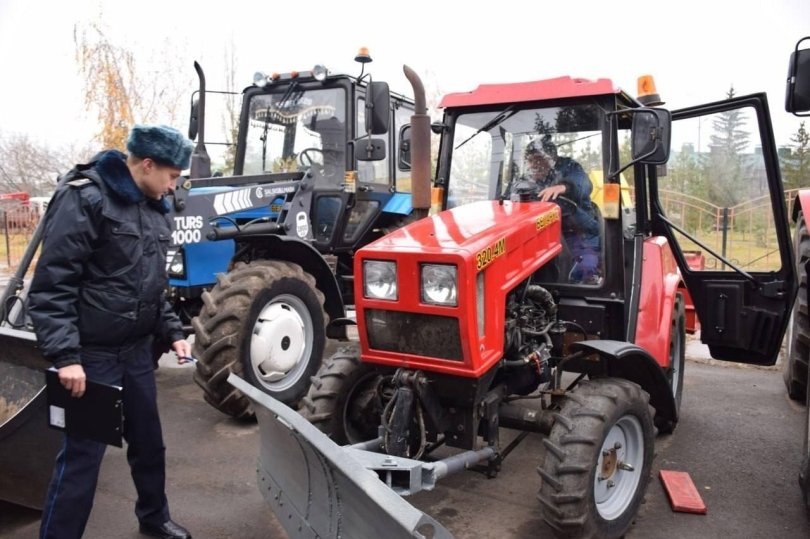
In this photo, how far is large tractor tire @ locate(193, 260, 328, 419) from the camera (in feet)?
14.6

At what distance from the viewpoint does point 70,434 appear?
2.69 metres

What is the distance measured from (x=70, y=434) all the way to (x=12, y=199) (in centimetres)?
1570

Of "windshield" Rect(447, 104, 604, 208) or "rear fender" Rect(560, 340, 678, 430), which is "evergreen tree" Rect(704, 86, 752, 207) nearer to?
"windshield" Rect(447, 104, 604, 208)

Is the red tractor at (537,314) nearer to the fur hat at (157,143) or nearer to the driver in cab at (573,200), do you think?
the driver in cab at (573,200)

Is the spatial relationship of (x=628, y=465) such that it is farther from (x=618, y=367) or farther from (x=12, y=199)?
(x=12, y=199)

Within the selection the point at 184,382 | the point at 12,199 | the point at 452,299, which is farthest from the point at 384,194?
the point at 12,199

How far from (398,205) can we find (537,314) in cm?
345

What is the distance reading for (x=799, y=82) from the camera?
316cm

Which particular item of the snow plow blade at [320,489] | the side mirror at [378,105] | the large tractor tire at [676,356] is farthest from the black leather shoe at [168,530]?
the side mirror at [378,105]

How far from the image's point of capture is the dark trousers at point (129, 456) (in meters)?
2.67

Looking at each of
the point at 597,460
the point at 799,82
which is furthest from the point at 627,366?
the point at 799,82

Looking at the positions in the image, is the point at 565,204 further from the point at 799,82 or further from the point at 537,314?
the point at 799,82

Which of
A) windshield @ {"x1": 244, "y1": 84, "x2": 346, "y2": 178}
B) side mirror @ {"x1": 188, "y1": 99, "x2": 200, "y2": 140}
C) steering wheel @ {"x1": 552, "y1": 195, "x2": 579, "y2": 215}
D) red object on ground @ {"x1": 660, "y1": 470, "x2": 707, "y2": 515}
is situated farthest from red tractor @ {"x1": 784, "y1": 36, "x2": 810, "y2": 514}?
side mirror @ {"x1": 188, "y1": 99, "x2": 200, "y2": 140}

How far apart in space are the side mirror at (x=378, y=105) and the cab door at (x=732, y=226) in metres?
2.16
